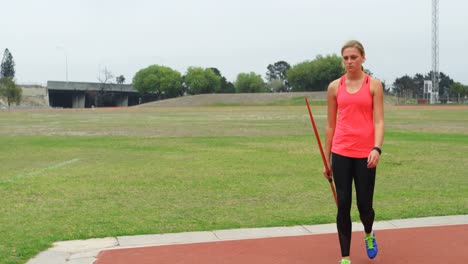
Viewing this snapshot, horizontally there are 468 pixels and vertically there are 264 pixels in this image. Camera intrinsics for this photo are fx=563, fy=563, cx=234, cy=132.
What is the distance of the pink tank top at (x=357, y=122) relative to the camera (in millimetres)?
4699

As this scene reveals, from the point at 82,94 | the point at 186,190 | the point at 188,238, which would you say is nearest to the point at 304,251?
the point at 188,238

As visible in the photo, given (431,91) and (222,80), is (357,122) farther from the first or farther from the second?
(222,80)

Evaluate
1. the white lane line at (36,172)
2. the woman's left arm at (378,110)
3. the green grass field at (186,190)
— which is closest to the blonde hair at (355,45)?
the woman's left arm at (378,110)

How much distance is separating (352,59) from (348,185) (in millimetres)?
1070

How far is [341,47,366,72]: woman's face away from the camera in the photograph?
4.73 metres

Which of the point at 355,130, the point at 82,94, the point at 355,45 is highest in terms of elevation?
the point at 82,94

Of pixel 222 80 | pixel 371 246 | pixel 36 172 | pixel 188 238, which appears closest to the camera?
pixel 371 246

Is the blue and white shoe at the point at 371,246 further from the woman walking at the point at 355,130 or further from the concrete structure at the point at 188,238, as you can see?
the concrete structure at the point at 188,238

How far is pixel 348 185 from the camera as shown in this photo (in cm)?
480

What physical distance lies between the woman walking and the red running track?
2.03 feet

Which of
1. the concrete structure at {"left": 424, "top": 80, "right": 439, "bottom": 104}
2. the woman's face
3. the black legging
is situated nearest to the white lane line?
the black legging

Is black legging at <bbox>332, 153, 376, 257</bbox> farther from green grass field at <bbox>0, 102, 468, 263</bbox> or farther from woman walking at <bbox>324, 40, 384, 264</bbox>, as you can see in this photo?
green grass field at <bbox>0, 102, 468, 263</bbox>

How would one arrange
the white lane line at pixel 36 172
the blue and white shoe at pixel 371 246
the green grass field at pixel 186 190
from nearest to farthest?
the blue and white shoe at pixel 371 246
the green grass field at pixel 186 190
the white lane line at pixel 36 172

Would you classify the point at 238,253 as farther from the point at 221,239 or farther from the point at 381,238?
the point at 381,238
